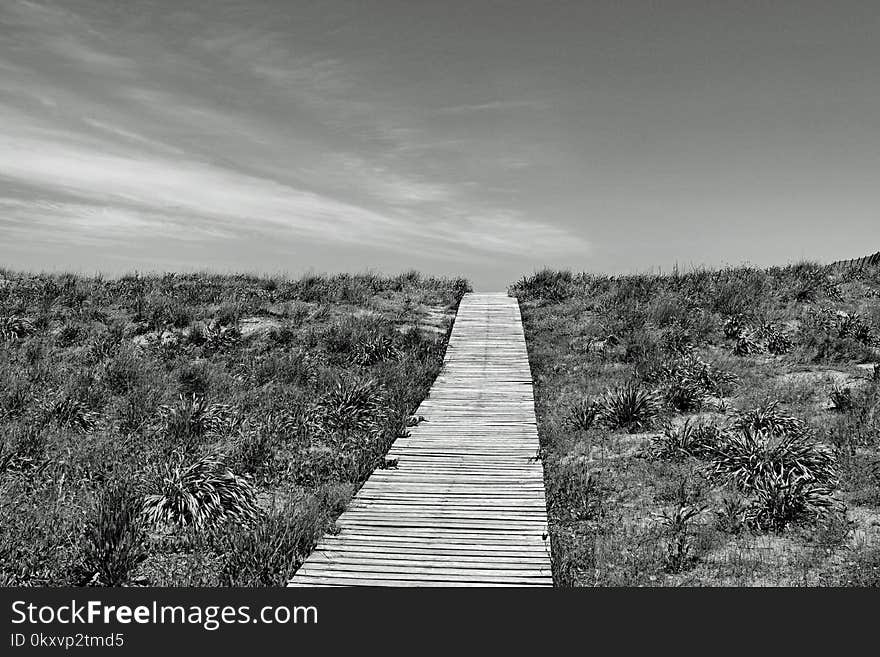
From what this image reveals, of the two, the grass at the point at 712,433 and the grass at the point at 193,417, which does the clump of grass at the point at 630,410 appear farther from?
the grass at the point at 193,417

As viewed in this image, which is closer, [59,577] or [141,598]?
[141,598]

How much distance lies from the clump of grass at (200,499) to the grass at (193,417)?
2 cm

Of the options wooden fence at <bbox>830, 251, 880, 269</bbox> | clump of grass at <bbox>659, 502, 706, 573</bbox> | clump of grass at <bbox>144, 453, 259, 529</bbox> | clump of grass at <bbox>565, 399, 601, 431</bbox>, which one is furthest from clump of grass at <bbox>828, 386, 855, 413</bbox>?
wooden fence at <bbox>830, 251, 880, 269</bbox>

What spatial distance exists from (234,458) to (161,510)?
168cm

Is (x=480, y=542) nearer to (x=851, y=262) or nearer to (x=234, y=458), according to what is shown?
(x=234, y=458)

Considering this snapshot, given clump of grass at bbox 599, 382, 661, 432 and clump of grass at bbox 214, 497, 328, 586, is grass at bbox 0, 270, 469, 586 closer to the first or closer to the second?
clump of grass at bbox 214, 497, 328, 586

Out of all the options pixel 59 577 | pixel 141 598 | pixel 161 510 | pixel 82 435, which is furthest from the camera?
pixel 82 435

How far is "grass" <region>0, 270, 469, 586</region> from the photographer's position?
620 centimetres

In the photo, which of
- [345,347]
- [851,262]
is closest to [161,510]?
[345,347]

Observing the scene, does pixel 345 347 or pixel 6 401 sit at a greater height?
pixel 345 347

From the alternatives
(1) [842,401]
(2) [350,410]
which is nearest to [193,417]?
(2) [350,410]

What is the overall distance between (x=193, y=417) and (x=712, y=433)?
704 cm

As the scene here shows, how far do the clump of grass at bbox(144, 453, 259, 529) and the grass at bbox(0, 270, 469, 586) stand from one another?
19mm

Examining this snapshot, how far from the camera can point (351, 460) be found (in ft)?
28.1
